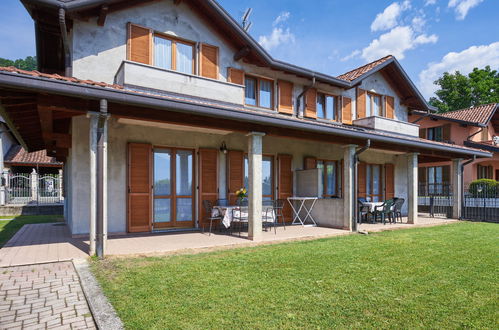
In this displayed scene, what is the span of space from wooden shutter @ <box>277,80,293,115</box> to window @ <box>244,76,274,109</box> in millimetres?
320

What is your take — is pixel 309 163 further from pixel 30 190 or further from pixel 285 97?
pixel 30 190

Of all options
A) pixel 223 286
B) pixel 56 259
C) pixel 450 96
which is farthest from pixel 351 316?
pixel 450 96

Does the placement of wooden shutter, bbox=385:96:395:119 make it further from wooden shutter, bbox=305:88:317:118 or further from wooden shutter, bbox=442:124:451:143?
wooden shutter, bbox=442:124:451:143

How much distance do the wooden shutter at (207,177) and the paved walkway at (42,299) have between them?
4375mm

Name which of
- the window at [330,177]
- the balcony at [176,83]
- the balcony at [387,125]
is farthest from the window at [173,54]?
the balcony at [387,125]

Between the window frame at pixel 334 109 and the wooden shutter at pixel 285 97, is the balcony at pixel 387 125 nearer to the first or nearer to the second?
the window frame at pixel 334 109

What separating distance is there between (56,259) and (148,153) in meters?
3.59

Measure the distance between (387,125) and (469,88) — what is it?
31.4 m

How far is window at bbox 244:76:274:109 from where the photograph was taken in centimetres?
1123

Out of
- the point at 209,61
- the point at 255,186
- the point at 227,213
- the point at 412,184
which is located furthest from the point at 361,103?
the point at 227,213

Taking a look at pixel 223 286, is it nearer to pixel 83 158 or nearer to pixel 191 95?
pixel 83 158

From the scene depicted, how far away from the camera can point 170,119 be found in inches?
263

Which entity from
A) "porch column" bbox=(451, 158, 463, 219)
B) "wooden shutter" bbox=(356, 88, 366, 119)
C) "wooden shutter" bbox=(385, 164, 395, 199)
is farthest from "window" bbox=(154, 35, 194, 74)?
"porch column" bbox=(451, 158, 463, 219)

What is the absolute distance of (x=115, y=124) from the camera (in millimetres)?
8164
